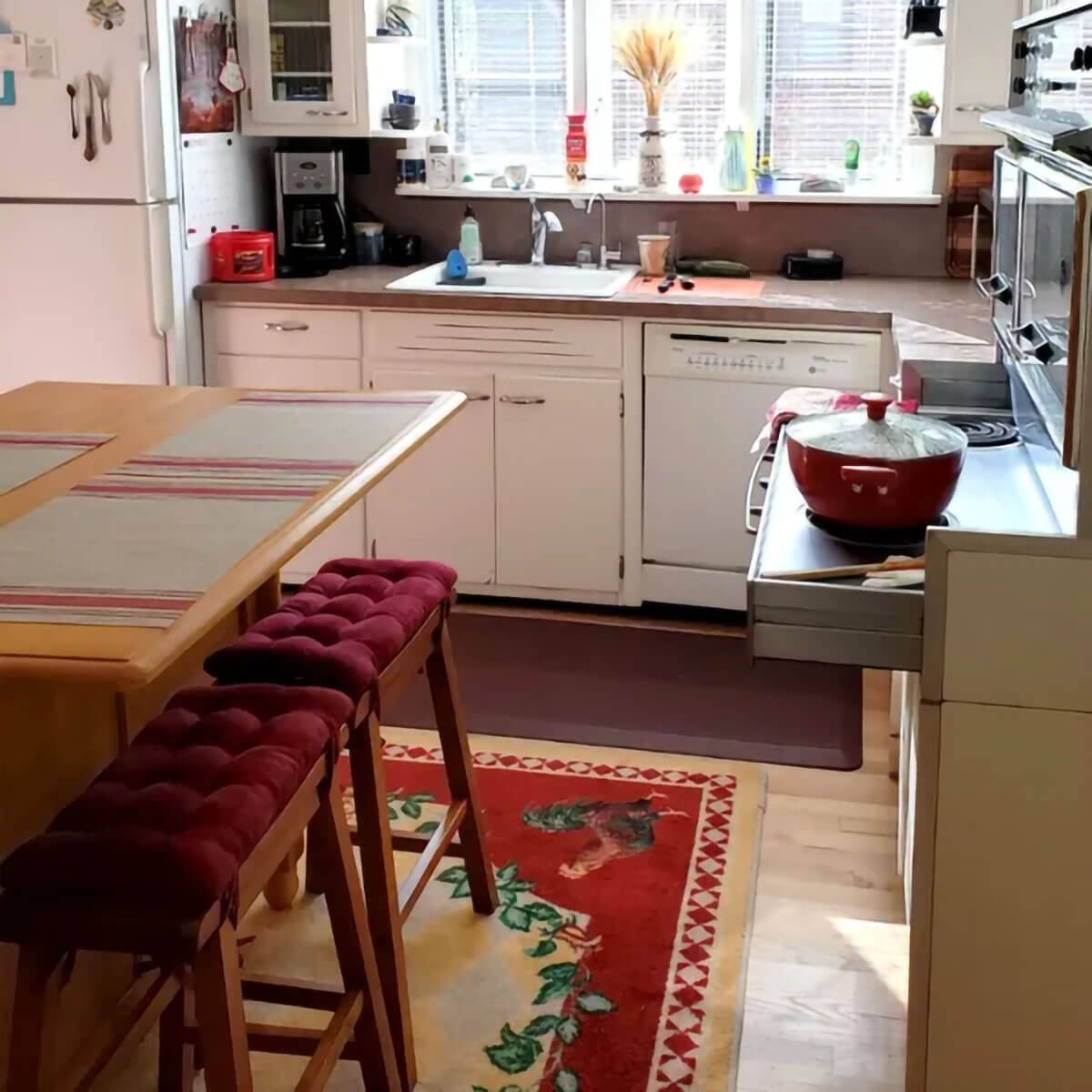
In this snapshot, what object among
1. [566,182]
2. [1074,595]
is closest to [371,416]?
[1074,595]

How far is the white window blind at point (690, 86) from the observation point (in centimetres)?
436

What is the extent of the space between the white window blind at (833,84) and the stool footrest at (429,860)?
2661 millimetres

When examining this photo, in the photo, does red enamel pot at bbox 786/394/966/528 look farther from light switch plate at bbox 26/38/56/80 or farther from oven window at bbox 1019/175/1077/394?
light switch plate at bbox 26/38/56/80

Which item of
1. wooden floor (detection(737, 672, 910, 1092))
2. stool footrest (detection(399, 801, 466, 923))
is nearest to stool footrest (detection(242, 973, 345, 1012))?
stool footrest (detection(399, 801, 466, 923))

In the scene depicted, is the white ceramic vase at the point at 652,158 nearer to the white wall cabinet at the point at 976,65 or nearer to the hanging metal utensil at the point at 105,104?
the white wall cabinet at the point at 976,65

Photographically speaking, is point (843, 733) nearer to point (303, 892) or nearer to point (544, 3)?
point (303, 892)

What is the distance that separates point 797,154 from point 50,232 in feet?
7.10

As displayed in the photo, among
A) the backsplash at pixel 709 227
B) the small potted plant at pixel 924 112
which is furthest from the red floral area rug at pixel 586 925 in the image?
the small potted plant at pixel 924 112

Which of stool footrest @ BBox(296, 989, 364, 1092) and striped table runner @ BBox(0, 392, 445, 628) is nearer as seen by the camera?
striped table runner @ BBox(0, 392, 445, 628)

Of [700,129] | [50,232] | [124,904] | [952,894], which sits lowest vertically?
[952,894]

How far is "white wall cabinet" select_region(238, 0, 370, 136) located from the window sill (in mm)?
408

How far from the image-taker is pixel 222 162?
13.7ft

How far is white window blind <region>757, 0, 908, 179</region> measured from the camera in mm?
4270

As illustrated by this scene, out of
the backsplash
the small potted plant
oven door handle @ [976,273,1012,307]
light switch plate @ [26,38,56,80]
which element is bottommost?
oven door handle @ [976,273,1012,307]
